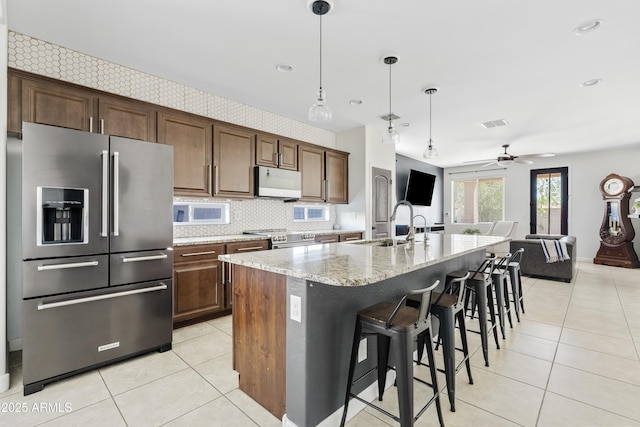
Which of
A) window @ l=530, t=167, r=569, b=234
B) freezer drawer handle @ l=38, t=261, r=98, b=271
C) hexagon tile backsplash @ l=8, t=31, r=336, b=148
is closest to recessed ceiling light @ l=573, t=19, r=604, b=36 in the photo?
hexagon tile backsplash @ l=8, t=31, r=336, b=148

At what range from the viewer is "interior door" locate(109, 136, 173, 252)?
234 cm

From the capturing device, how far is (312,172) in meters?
4.88

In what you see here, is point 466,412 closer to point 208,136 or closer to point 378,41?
point 378,41

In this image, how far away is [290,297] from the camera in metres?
1.60

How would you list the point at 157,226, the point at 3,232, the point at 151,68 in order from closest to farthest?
the point at 3,232 < the point at 157,226 < the point at 151,68

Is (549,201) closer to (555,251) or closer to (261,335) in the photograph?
(555,251)

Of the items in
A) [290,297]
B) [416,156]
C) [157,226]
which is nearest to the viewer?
[290,297]

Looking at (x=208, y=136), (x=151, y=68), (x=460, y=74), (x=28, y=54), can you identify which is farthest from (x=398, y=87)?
(x=28, y=54)

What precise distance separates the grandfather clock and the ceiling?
2.74 m

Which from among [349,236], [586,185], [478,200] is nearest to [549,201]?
[586,185]

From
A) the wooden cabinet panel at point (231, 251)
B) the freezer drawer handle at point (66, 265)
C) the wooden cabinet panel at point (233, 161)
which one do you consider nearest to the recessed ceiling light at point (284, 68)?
the wooden cabinet panel at point (233, 161)

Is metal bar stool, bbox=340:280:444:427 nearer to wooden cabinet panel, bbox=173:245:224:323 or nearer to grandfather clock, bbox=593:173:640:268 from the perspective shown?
wooden cabinet panel, bbox=173:245:224:323

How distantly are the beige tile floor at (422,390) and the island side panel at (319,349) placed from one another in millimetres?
266

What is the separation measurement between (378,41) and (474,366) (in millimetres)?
2779
